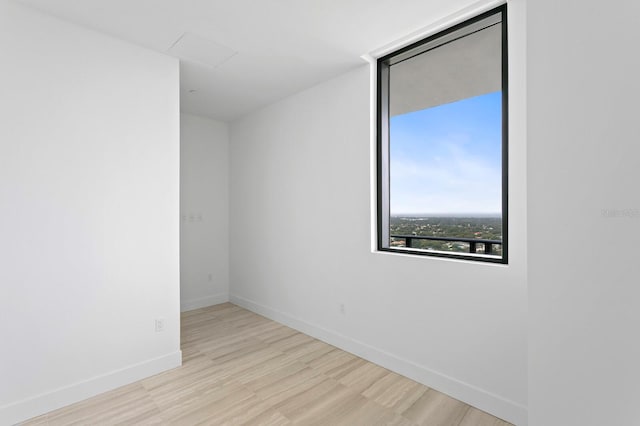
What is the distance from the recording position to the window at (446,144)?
2261 millimetres

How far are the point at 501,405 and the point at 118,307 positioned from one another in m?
2.77

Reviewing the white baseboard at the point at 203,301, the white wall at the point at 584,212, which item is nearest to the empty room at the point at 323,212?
the white wall at the point at 584,212

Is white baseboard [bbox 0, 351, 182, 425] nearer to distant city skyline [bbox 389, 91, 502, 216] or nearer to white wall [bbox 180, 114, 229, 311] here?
white wall [bbox 180, 114, 229, 311]

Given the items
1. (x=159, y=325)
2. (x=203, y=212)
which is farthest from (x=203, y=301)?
(x=159, y=325)

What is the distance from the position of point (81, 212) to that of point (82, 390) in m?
1.25

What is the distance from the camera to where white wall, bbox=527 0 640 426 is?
90 cm

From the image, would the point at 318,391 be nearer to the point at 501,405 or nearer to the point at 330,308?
the point at 330,308

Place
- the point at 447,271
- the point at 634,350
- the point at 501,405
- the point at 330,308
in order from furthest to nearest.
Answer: the point at 330,308 < the point at 447,271 < the point at 501,405 < the point at 634,350

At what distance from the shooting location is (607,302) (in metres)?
0.92

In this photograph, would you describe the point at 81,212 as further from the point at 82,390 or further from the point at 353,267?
the point at 353,267

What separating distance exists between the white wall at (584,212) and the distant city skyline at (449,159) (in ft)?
3.92

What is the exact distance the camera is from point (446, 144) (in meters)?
2.77

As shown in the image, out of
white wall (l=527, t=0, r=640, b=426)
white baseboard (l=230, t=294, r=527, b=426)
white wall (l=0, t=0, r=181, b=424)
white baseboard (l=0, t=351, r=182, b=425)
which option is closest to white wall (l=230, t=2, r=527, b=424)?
white baseboard (l=230, t=294, r=527, b=426)

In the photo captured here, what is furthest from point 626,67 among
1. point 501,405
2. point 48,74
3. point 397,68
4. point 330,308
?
point 48,74
